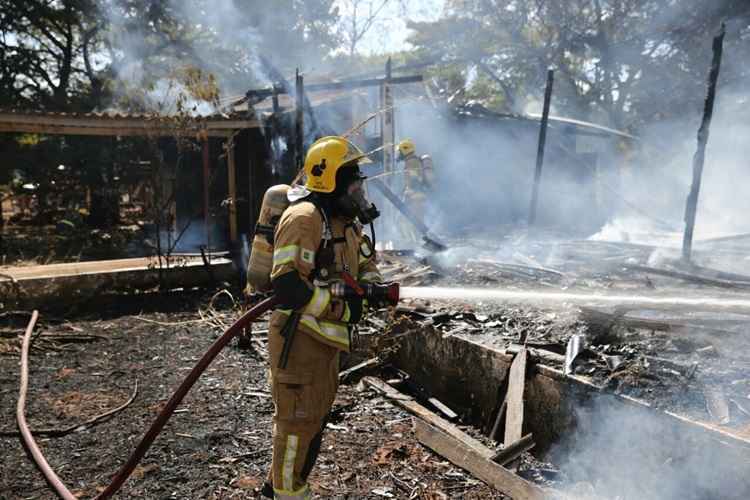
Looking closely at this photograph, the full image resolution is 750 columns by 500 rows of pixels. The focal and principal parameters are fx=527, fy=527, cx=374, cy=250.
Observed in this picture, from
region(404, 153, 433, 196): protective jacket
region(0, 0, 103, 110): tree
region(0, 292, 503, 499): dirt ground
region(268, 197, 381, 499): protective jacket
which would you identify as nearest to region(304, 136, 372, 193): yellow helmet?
region(268, 197, 381, 499): protective jacket

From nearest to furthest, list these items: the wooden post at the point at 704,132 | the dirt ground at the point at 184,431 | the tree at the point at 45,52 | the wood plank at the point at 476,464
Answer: the wood plank at the point at 476,464 → the dirt ground at the point at 184,431 → the wooden post at the point at 704,132 → the tree at the point at 45,52

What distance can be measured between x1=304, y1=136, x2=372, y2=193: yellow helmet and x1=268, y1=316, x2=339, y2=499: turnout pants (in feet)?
2.62

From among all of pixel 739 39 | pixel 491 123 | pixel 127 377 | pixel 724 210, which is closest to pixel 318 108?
pixel 491 123

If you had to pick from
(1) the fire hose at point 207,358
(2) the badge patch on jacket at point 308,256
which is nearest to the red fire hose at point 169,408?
(1) the fire hose at point 207,358

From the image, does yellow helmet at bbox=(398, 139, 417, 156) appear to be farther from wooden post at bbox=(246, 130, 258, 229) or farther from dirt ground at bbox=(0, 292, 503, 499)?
dirt ground at bbox=(0, 292, 503, 499)

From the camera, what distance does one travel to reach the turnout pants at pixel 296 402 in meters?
2.91

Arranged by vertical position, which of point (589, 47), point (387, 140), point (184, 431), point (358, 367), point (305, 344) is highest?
point (589, 47)

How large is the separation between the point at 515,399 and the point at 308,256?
8.20 ft

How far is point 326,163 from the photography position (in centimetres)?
299

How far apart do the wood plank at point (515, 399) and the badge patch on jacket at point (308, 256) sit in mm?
2404

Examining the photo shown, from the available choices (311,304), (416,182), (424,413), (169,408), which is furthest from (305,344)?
(416,182)

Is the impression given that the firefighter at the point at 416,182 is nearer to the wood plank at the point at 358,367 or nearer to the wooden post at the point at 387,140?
the wooden post at the point at 387,140

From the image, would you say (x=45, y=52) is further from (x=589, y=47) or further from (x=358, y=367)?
(x=589, y=47)

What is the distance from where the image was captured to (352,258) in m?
3.19
